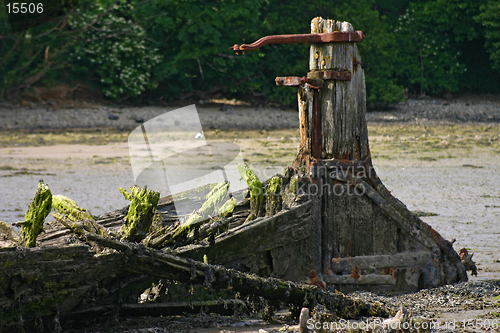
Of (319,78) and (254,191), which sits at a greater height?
(319,78)

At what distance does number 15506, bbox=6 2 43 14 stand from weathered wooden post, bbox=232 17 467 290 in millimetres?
17678

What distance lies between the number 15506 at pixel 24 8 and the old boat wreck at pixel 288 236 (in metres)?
17.2

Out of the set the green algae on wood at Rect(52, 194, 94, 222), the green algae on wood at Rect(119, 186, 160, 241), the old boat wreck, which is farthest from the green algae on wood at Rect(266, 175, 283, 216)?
the green algae on wood at Rect(52, 194, 94, 222)

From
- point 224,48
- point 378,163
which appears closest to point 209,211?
point 378,163

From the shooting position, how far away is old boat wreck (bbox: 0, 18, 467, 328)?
11.8 ft

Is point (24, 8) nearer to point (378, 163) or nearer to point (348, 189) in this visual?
point (378, 163)

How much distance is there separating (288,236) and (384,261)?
0.78 meters

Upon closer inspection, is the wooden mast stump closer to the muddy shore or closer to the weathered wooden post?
the weathered wooden post

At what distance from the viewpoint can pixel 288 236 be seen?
14.0 ft

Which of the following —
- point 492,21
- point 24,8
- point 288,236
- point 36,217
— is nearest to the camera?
point 36,217

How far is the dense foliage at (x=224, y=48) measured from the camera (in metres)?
21.5

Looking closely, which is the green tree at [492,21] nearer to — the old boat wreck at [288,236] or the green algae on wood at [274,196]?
the old boat wreck at [288,236]

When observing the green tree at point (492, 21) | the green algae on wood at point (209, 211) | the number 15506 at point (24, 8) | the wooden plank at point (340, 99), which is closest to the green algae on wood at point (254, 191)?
the green algae on wood at point (209, 211)

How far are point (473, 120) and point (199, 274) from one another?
63.5 ft
